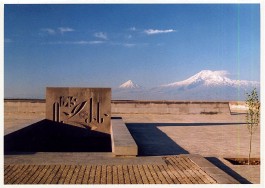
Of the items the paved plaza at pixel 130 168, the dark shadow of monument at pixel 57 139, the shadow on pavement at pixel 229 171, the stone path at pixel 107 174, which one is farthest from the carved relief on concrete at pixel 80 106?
the stone path at pixel 107 174

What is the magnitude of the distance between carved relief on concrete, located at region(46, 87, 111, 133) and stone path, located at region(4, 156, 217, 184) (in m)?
7.08

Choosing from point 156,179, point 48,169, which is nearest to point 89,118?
point 48,169

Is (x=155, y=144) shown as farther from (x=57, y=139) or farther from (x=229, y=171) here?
(x=57, y=139)

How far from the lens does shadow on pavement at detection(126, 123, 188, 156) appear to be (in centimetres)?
1004

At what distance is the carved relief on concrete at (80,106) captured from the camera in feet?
48.5

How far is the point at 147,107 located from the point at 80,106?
11.6 metres

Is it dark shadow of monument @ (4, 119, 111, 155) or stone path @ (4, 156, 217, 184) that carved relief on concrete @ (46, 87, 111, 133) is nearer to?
dark shadow of monument @ (4, 119, 111, 155)

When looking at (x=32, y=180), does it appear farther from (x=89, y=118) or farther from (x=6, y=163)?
(x=89, y=118)

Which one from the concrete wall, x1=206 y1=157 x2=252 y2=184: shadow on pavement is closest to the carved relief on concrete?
x1=206 y1=157 x2=252 y2=184: shadow on pavement

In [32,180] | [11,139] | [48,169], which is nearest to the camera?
[32,180]

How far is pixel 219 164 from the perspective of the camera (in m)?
8.56

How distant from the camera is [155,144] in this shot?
11531mm

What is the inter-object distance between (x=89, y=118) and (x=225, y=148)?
6306 millimetres

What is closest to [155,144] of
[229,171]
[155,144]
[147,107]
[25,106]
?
[155,144]
